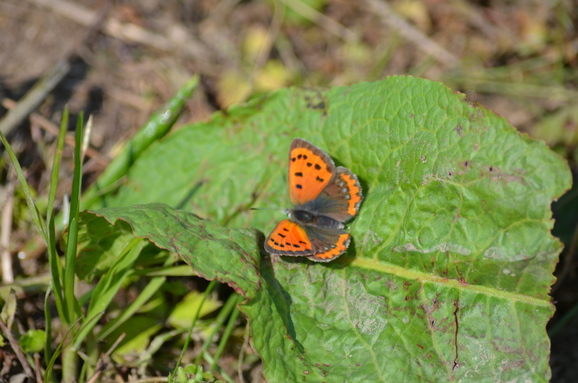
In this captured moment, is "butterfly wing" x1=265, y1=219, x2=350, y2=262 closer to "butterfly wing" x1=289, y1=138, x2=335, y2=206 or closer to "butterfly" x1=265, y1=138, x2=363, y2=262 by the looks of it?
"butterfly" x1=265, y1=138, x2=363, y2=262

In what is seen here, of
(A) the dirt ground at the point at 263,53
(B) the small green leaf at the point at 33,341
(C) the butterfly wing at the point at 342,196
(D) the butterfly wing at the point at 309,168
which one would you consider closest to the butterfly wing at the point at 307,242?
(C) the butterfly wing at the point at 342,196

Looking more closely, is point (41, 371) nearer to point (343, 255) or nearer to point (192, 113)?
point (343, 255)

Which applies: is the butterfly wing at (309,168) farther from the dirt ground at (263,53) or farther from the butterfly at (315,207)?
the dirt ground at (263,53)

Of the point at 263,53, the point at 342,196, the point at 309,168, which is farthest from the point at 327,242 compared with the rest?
the point at 263,53

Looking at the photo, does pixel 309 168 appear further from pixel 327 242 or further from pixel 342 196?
pixel 327 242

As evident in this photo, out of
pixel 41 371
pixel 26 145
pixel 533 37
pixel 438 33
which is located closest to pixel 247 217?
pixel 41 371

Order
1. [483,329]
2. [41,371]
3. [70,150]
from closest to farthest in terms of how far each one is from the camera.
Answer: [483,329], [41,371], [70,150]

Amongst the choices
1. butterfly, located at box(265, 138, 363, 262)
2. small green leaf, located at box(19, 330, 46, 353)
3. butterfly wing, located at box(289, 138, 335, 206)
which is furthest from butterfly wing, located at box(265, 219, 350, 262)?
small green leaf, located at box(19, 330, 46, 353)
